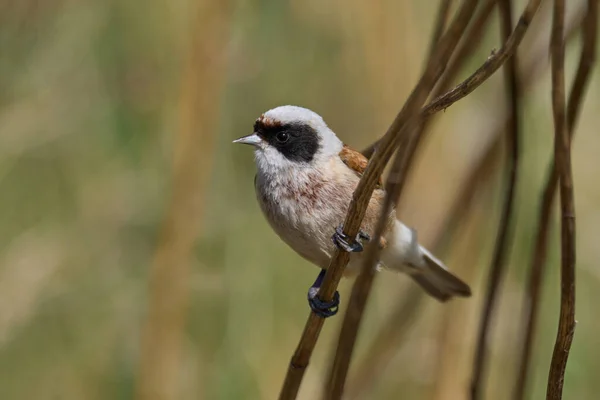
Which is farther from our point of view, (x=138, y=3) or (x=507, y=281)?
(x=138, y=3)

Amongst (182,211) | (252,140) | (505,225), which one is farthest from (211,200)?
(505,225)

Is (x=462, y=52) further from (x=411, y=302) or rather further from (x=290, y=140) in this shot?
(x=290, y=140)

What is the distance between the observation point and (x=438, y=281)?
3039mm

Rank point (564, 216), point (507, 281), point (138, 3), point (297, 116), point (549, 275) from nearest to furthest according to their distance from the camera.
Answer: point (564, 216), point (297, 116), point (507, 281), point (549, 275), point (138, 3)

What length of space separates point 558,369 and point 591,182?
301 cm

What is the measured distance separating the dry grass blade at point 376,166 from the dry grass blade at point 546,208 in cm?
41

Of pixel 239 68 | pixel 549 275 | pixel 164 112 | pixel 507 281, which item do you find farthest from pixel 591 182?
pixel 164 112

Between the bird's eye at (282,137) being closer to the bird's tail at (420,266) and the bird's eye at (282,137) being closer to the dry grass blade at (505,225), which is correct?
the bird's tail at (420,266)

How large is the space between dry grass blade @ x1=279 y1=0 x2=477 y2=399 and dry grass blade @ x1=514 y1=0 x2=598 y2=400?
407mm

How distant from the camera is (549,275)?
4141 millimetres

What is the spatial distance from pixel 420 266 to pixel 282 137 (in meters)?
0.74

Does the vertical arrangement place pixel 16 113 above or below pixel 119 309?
above

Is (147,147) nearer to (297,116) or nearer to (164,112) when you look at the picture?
(164,112)

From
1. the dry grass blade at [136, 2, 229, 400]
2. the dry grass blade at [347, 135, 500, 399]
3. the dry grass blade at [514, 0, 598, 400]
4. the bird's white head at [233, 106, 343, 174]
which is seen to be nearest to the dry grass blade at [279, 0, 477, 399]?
the dry grass blade at [514, 0, 598, 400]
